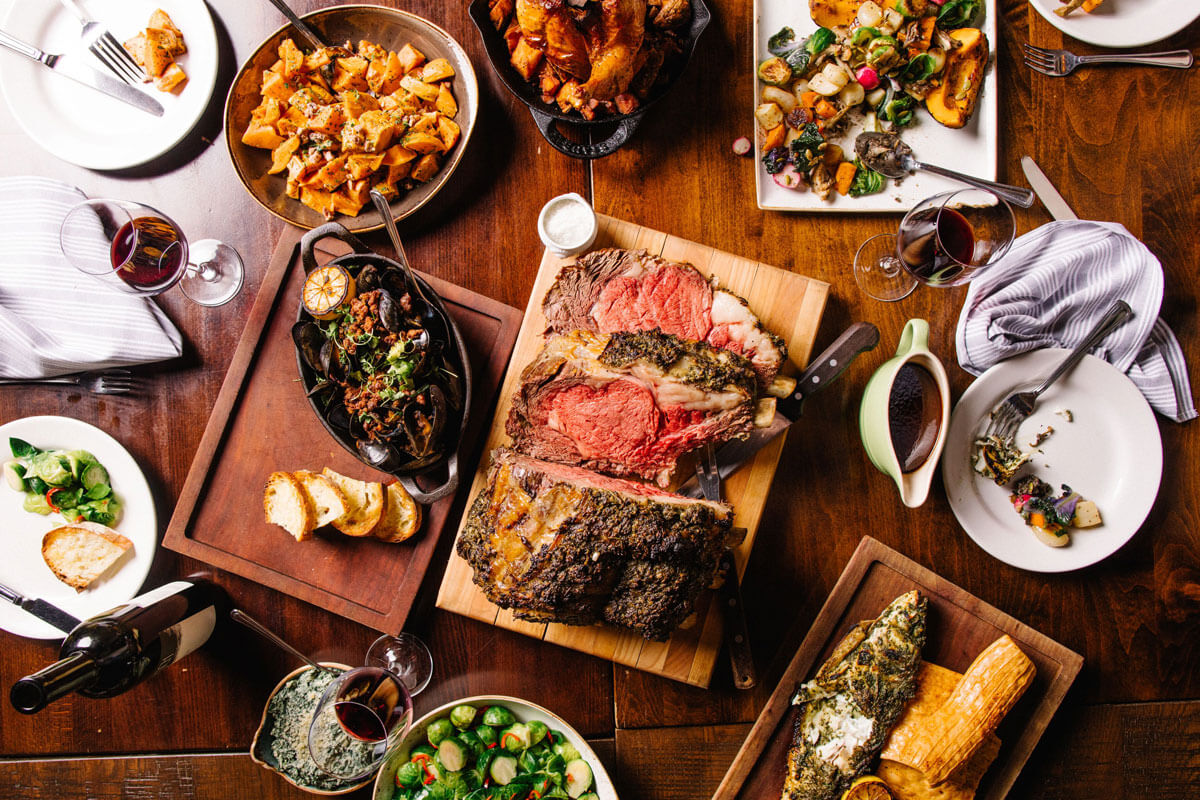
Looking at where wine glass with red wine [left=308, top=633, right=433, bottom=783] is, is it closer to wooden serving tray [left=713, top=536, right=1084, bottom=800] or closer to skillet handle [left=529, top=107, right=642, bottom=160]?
wooden serving tray [left=713, top=536, right=1084, bottom=800]

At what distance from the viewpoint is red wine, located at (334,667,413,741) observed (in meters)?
2.13

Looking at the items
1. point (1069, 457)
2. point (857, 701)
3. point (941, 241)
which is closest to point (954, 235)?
point (941, 241)

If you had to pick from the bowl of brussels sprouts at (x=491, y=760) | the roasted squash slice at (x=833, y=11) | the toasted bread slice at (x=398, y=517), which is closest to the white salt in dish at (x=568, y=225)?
the toasted bread slice at (x=398, y=517)

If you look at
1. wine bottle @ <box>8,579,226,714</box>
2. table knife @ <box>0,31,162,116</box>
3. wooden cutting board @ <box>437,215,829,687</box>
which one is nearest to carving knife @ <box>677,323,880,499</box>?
wooden cutting board @ <box>437,215,829,687</box>

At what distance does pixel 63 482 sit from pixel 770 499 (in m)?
2.38

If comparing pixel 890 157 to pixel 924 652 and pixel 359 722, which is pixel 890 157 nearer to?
pixel 924 652

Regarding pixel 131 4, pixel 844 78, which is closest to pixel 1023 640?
pixel 844 78

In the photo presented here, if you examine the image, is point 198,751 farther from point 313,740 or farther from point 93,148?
point 93,148

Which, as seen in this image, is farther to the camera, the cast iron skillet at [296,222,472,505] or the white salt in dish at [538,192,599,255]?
Result: the white salt in dish at [538,192,599,255]

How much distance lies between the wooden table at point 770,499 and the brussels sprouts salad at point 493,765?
20 centimetres

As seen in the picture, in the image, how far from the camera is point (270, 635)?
7.82 feet

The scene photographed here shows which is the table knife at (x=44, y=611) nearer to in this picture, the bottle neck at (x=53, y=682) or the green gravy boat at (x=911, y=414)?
the bottle neck at (x=53, y=682)

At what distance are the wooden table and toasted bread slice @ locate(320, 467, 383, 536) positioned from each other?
0.30 meters

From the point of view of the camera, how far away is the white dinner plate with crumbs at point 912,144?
245cm
